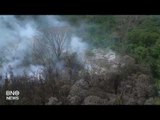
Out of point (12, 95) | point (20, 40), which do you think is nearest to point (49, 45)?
point (20, 40)

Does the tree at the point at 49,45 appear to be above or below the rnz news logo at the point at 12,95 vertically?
above

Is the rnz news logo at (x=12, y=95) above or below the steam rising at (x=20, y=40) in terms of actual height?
below

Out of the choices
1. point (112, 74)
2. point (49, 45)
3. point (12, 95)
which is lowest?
point (12, 95)

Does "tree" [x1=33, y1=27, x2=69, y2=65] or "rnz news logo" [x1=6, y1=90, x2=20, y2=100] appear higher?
"tree" [x1=33, y1=27, x2=69, y2=65]

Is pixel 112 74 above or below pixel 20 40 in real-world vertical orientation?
below

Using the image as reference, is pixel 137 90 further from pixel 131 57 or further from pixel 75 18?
pixel 75 18

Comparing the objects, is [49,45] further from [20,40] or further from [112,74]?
[112,74]

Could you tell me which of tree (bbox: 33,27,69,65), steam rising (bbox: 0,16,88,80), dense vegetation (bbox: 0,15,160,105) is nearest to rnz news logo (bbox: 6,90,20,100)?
dense vegetation (bbox: 0,15,160,105)

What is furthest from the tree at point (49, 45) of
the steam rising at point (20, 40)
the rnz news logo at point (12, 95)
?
the rnz news logo at point (12, 95)

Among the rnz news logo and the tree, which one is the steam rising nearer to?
the tree

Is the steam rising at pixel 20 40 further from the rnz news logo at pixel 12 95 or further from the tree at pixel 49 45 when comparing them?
the rnz news logo at pixel 12 95

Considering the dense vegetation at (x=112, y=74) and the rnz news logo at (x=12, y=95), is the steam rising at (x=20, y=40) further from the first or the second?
the rnz news logo at (x=12, y=95)
